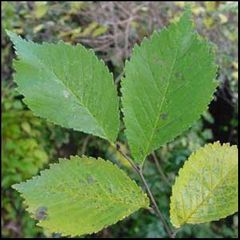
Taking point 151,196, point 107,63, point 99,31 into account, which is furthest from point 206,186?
point 107,63

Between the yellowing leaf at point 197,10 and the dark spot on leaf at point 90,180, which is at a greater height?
the yellowing leaf at point 197,10

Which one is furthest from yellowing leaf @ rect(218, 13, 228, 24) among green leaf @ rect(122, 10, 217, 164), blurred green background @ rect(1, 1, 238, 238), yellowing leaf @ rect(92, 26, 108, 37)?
green leaf @ rect(122, 10, 217, 164)

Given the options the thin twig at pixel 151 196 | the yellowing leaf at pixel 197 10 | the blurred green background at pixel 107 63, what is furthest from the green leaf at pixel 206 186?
the yellowing leaf at pixel 197 10

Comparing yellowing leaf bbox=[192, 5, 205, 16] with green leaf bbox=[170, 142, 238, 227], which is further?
yellowing leaf bbox=[192, 5, 205, 16]

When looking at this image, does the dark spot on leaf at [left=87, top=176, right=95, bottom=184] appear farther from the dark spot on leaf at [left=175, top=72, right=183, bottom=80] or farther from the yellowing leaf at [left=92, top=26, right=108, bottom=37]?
the yellowing leaf at [left=92, top=26, right=108, bottom=37]

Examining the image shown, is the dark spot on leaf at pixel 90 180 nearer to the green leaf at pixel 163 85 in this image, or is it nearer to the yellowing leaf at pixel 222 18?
A: the green leaf at pixel 163 85

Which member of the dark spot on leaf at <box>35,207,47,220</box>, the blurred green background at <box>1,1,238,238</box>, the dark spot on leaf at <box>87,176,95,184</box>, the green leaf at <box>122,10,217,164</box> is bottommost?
the dark spot on leaf at <box>35,207,47,220</box>
